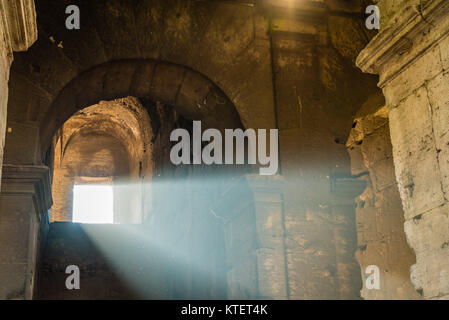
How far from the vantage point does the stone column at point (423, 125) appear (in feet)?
9.07

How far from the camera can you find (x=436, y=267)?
274 cm

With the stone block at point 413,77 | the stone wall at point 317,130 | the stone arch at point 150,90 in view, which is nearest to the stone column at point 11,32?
the stone block at point 413,77

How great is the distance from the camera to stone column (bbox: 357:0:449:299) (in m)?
2.76

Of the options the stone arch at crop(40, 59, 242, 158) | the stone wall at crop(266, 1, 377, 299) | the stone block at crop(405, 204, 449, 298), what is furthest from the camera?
the stone arch at crop(40, 59, 242, 158)

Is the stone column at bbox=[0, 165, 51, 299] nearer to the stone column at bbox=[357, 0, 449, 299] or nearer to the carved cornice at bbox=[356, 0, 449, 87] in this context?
the carved cornice at bbox=[356, 0, 449, 87]

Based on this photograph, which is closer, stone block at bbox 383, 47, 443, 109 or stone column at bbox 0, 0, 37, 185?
stone column at bbox 0, 0, 37, 185

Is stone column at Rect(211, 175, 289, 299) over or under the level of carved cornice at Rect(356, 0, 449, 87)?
under

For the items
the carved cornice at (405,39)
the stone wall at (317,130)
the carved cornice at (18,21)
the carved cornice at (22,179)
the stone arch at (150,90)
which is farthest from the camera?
the stone arch at (150,90)

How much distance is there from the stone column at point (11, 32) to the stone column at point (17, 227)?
3.06 meters

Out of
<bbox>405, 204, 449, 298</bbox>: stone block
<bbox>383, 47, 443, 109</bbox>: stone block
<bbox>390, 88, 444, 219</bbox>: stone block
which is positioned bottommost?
<bbox>405, 204, 449, 298</bbox>: stone block

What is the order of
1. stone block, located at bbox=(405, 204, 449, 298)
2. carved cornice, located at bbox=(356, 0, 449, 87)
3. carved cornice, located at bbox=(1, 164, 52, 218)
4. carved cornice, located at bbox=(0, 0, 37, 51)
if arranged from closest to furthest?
carved cornice, located at bbox=(0, 0, 37, 51)
stone block, located at bbox=(405, 204, 449, 298)
carved cornice, located at bbox=(356, 0, 449, 87)
carved cornice, located at bbox=(1, 164, 52, 218)

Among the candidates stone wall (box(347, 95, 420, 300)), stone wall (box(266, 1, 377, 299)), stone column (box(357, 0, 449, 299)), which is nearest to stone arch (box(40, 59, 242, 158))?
stone wall (box(266, 1, 377, 299))

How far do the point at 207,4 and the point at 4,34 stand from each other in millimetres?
4449

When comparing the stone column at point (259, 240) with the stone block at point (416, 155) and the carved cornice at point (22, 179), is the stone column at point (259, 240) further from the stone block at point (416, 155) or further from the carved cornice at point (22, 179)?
the stone block at point (416, 155)
